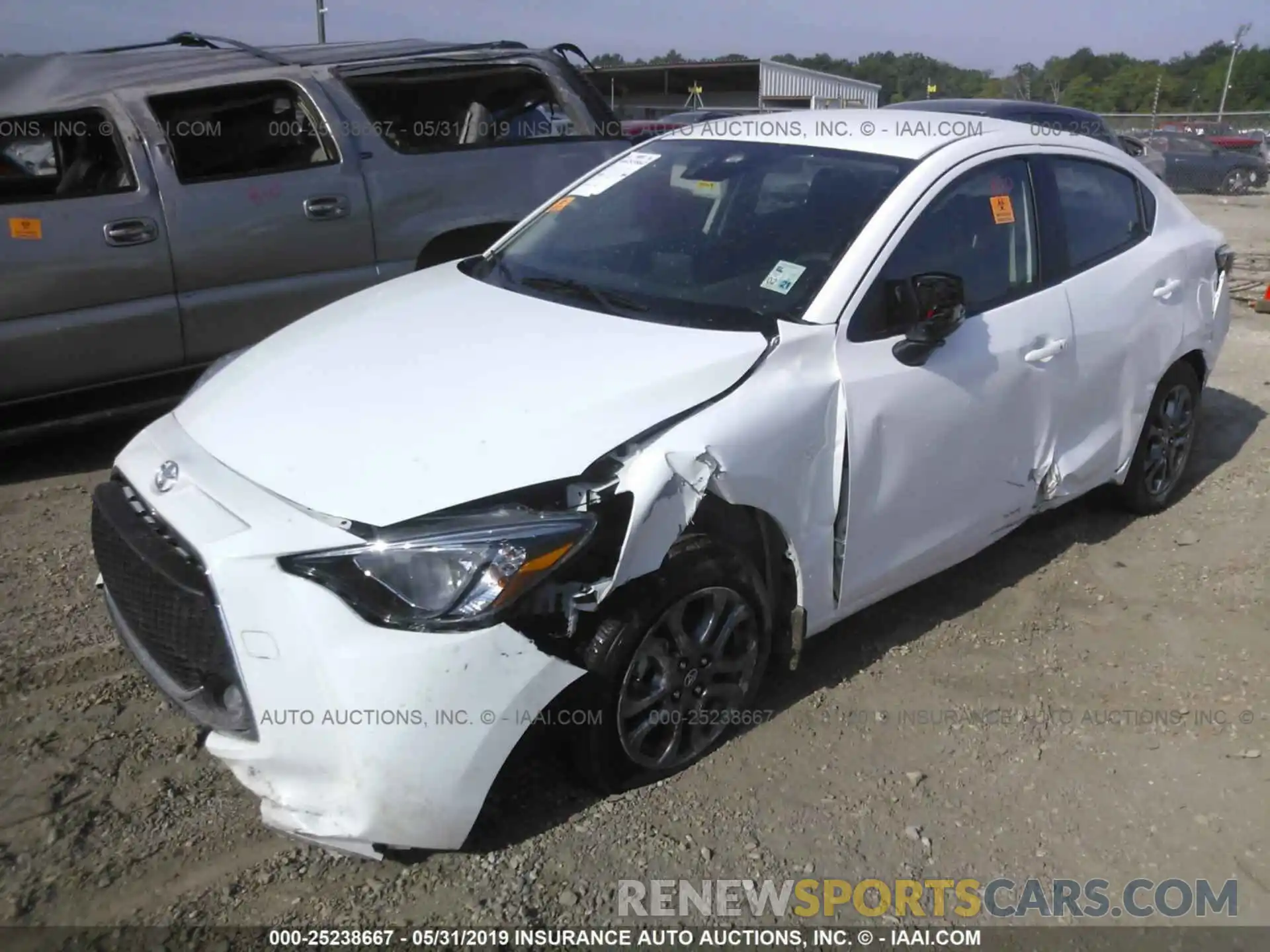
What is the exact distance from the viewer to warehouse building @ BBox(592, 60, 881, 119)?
141ft

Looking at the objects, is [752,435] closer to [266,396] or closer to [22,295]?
[266,396]

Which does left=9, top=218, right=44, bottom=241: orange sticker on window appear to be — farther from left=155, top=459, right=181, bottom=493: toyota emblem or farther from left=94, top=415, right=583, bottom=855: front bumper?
left=94, top=415, right=583, bottom=855: front bumper

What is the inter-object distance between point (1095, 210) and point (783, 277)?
1.71 meters

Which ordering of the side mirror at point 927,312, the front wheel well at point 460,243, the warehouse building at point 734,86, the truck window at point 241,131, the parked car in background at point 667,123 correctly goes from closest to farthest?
the side mirror at point 927,312 < the truck window at point 241,131 < the front wheel well at point 460,243 < the parked car in background at point 667,123 < the warehouse building at point 734,86

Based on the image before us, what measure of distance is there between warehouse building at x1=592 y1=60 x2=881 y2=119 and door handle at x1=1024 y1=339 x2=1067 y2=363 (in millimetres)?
38727

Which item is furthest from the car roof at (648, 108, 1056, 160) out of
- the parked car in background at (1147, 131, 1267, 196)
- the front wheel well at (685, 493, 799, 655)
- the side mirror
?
the parked car in background at (1147, 131, 1267, 196)

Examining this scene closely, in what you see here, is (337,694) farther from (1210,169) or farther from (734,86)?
(734,86)

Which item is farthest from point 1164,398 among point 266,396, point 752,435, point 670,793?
point 266,396

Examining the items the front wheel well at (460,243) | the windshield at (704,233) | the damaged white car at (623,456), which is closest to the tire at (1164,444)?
the damaged white car at (623,456)

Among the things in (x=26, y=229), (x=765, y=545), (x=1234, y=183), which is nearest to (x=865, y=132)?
(x=765, y=545)

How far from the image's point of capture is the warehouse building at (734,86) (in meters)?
43.1

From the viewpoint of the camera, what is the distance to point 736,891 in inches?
104

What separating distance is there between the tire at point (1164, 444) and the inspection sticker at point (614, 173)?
2.38 metres

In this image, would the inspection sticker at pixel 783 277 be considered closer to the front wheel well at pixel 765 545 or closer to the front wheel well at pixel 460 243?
the front wheel well at pixel 765 545
